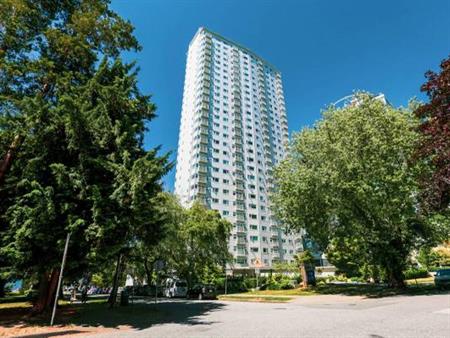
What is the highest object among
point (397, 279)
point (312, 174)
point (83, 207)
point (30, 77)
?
point (30, 77)

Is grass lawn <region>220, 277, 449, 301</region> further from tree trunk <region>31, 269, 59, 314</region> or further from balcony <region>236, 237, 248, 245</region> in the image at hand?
balcony <region>236, 237, 248, 245</region>

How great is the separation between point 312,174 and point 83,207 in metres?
16.0

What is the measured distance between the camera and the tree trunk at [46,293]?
13.3m

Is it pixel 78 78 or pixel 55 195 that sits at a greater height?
pixel 78 78

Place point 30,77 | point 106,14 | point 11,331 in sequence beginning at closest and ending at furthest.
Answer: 1. point 11,331
2. point 30,77
3. point 106,14

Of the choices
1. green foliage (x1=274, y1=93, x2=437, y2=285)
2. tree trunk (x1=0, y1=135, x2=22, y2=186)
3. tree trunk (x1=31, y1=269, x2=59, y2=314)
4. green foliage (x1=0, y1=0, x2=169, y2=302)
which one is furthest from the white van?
tree trunk (x1=0, y1=135, x2=22, y2=186)

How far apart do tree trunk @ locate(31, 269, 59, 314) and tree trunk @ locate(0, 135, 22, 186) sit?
502 centimetres

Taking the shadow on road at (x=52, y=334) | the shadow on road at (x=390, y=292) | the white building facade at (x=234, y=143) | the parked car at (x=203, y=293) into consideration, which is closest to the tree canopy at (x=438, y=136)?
the shadow on road at (x=390, y=292)

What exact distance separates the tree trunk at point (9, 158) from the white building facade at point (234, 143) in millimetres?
50606

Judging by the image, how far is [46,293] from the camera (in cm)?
1364

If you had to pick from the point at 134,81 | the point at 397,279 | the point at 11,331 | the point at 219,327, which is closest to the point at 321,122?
the point at 397,279

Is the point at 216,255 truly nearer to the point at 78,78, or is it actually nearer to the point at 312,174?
the point at 312,174

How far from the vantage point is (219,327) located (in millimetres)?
9852

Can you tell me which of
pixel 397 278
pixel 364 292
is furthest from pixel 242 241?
pixel 397 278
